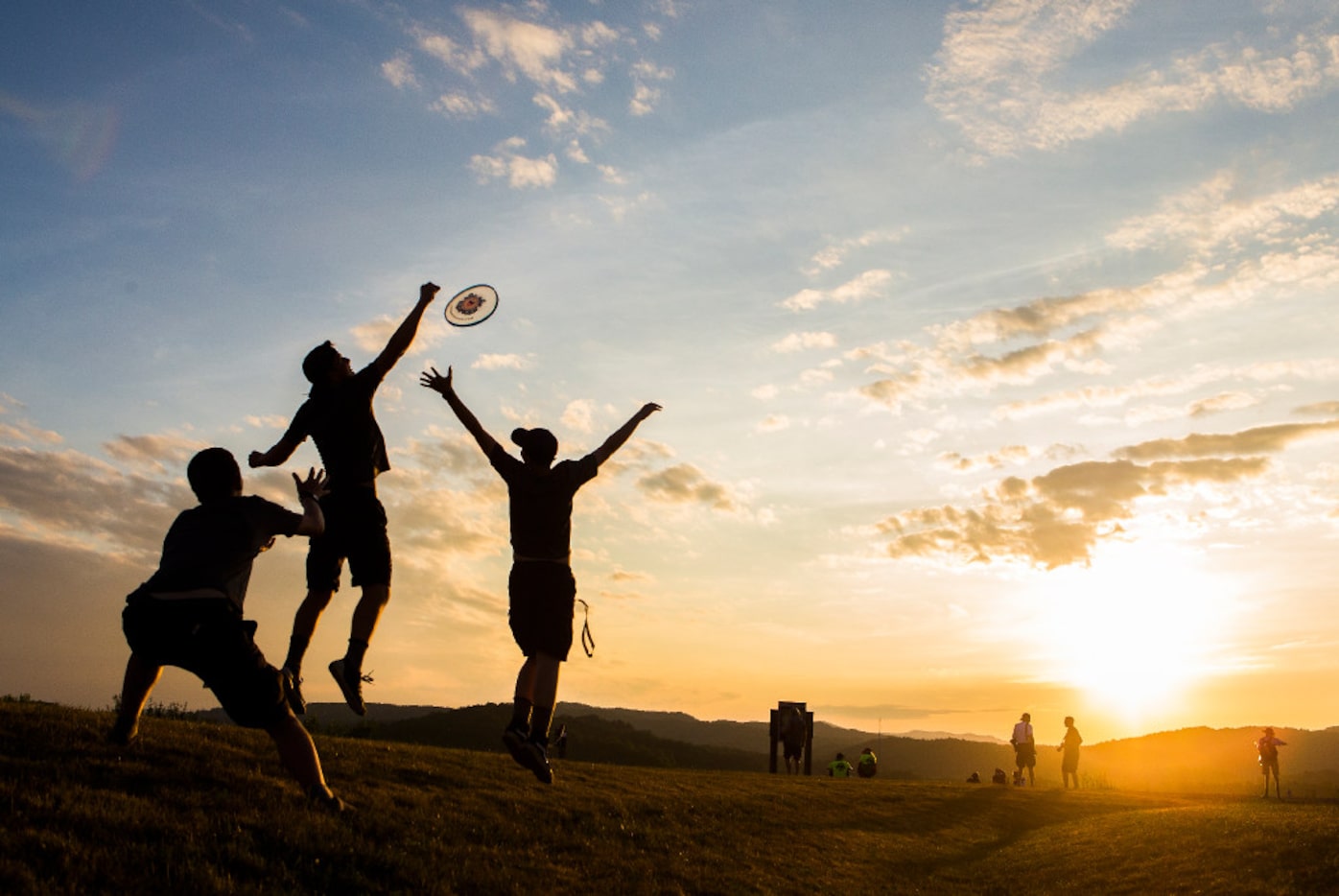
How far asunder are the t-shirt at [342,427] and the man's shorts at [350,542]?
151 mm

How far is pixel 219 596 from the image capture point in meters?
7.86

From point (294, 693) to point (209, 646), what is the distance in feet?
3.50

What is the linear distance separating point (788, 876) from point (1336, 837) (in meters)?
11.0

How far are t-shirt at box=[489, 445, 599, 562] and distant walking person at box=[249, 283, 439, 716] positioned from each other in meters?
1.15

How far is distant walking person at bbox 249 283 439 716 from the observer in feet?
→ 28.5

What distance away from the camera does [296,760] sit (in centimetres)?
860

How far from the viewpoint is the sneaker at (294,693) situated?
8492mm

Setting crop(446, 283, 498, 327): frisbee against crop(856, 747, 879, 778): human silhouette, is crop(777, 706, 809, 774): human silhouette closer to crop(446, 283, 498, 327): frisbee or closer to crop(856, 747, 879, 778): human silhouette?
crop(856, 747, 879, 778): human silhouette

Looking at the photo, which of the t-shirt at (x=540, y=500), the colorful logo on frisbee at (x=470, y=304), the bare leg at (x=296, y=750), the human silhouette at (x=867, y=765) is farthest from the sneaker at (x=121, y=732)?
the human silhouette at (x=867, y=765)

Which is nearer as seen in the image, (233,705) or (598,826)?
(233,705)

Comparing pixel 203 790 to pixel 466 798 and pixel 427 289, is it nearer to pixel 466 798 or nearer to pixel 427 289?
pixel 466 798

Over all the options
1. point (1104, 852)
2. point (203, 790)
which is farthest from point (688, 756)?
point (203, 790)

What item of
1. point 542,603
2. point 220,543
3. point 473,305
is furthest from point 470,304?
point 220,543

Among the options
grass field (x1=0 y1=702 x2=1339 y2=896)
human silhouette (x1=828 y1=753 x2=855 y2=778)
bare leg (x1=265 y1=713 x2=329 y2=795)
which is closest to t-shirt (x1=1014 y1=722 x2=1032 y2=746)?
human silhouette (x1=828 y1=753 x2=855 y2=778)
